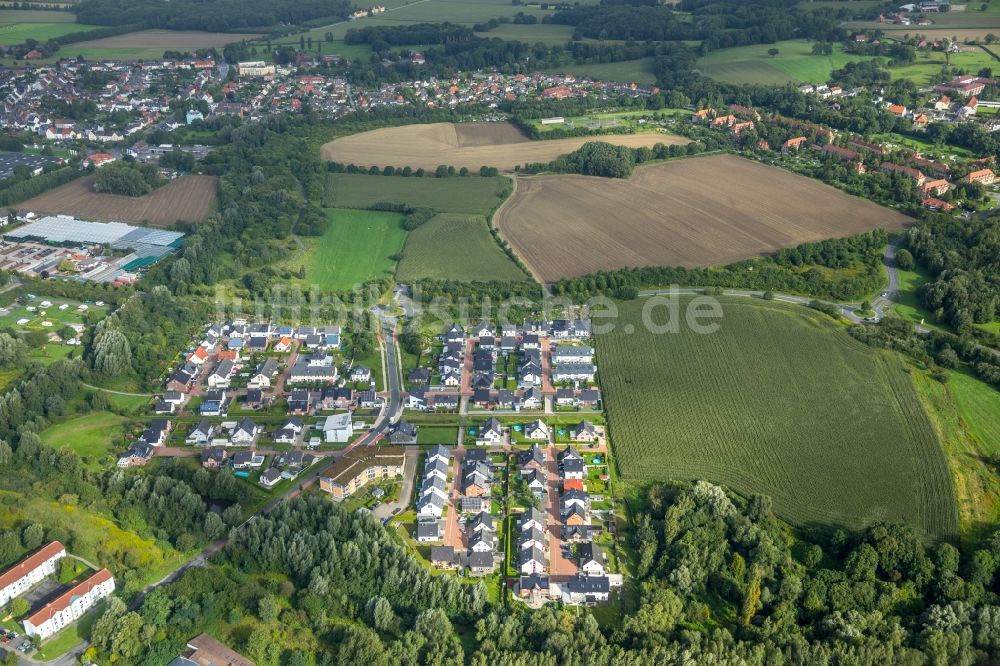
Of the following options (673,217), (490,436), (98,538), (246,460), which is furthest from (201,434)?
(673,217)

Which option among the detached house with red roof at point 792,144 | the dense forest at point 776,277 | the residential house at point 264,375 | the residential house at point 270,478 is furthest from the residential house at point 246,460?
the detached house with red roof at point 792,144

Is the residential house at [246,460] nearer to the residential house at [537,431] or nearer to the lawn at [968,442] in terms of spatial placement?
the residential house at [537,431]

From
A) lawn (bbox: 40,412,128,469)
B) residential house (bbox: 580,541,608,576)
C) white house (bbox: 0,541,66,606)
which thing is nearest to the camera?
white house (bbox: 0,541,66,606)

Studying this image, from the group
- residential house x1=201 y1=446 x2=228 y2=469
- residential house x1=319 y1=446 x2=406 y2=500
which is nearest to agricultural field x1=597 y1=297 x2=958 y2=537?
residential house x1=319 y1=446 x2=406 y2=500

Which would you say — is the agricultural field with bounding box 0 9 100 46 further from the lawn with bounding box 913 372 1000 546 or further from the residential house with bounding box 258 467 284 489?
the lawn with bounding box 913 372 1000 546

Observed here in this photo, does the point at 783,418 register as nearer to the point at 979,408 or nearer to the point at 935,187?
the point at 979,408
